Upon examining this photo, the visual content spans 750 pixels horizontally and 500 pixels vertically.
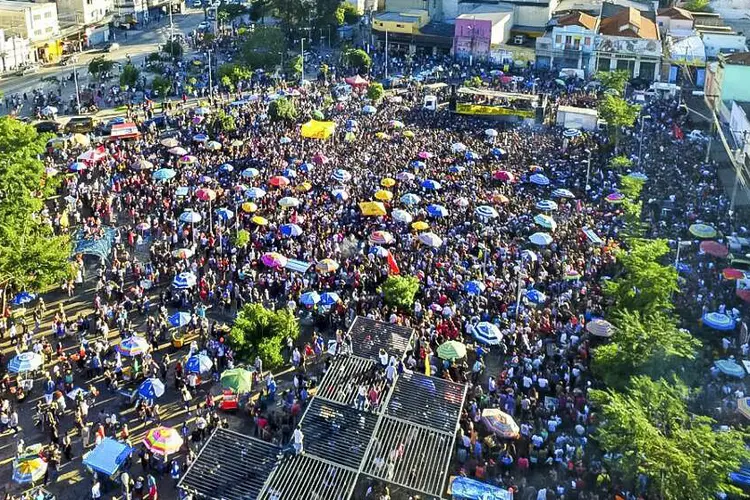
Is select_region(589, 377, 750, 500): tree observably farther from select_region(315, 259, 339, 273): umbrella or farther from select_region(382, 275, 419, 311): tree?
select_region(315, 259, 339, 273): umbrella

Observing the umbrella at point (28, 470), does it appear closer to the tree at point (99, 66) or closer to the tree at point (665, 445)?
→ the tree at point (665, 445)

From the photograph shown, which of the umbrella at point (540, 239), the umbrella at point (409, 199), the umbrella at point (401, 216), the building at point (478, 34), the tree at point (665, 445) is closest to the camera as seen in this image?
the tree at point (665, 445)

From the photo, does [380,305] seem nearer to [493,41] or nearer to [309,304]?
[309,304]

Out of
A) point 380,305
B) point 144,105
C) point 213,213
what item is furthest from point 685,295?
point 144,105

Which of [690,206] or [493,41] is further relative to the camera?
[493,41]

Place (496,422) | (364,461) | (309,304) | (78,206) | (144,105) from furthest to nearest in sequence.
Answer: (144,105)
(78,206)
(309,304)
(496,422)
(364,461)

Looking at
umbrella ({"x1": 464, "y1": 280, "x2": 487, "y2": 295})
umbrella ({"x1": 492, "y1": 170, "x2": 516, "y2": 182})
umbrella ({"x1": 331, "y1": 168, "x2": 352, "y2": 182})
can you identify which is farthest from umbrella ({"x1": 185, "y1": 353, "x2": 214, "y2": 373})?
umbrella ({"x1": 492, "y1": 170, "x2": 516, "y2": 182})

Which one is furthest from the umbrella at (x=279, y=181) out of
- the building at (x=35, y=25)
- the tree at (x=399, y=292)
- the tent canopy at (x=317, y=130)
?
the building at (x=35, y=25)
